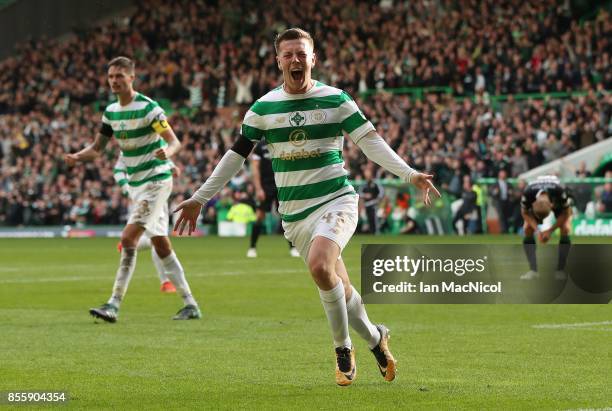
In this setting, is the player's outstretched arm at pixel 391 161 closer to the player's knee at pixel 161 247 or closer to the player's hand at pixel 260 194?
the player's knee at pixel 161 247

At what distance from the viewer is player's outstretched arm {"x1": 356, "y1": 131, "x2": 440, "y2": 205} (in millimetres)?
7430

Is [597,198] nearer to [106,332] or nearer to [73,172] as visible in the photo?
[73,172]

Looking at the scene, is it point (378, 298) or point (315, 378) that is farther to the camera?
point (378, 298)

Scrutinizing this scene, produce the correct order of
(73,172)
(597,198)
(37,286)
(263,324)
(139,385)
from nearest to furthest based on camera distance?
1. (139,385)
2. (263,324)
3. (37,286)
4. (597,198)
5. (73,172)

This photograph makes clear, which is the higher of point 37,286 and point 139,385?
point 139,385

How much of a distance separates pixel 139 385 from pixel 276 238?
22969mm

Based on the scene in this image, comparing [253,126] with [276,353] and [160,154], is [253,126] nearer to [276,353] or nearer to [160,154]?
[276,353]

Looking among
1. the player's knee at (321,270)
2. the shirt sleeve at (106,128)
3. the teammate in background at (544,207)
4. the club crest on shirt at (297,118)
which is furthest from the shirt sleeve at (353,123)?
the teammate in background at (544,207)

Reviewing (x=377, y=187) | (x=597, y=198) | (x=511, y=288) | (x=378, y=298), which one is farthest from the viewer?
(x=377, y=187)

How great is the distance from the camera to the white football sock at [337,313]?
24.9 feet

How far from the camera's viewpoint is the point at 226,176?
794 cm

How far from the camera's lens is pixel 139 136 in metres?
12.2

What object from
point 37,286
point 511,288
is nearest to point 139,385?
point 511,288

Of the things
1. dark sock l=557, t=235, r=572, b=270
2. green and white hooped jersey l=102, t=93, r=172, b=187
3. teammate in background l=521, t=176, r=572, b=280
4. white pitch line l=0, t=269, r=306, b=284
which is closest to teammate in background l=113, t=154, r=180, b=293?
green and white hooped jersey l=102, t=93, r=172, b=187
